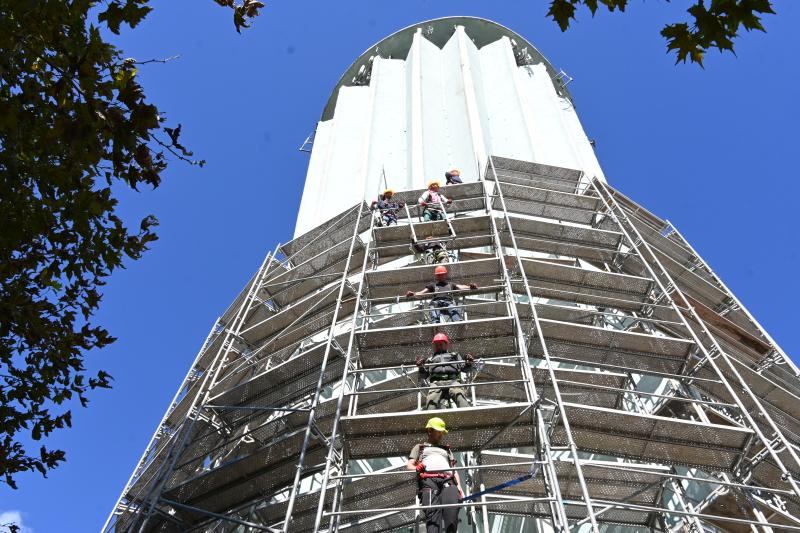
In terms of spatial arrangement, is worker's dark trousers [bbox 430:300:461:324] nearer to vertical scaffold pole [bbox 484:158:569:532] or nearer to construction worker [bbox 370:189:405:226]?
vertical scaffold pole [bbox 484:158:569:532]

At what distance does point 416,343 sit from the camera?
9.80 m

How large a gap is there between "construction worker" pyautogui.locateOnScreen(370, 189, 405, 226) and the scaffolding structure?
456mm

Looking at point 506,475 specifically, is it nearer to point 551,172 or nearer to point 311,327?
point 311,327

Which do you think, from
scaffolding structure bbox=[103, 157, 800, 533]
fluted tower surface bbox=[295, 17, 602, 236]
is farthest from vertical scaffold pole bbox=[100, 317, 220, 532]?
fluted tower surface bbox=[295, 17, 602, 236]

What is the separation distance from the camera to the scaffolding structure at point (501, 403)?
8.44m

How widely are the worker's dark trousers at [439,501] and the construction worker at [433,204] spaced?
24.6ft

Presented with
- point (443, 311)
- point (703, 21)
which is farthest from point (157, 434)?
point (703, 21)

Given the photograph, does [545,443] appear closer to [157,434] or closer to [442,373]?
[442,373]

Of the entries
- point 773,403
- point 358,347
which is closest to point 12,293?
point 358,347

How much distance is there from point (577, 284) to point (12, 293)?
774cm

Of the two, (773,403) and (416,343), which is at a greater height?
(773,403)

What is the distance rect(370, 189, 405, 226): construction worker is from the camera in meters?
14.9

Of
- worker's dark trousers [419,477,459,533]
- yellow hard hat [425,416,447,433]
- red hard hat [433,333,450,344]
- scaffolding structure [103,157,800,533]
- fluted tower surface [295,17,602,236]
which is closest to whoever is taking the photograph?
worker's dark trousers [419,477,459,533]

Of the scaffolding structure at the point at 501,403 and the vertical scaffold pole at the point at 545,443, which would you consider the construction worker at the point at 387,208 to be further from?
the vertical scaffold pole at the point at 545,443
